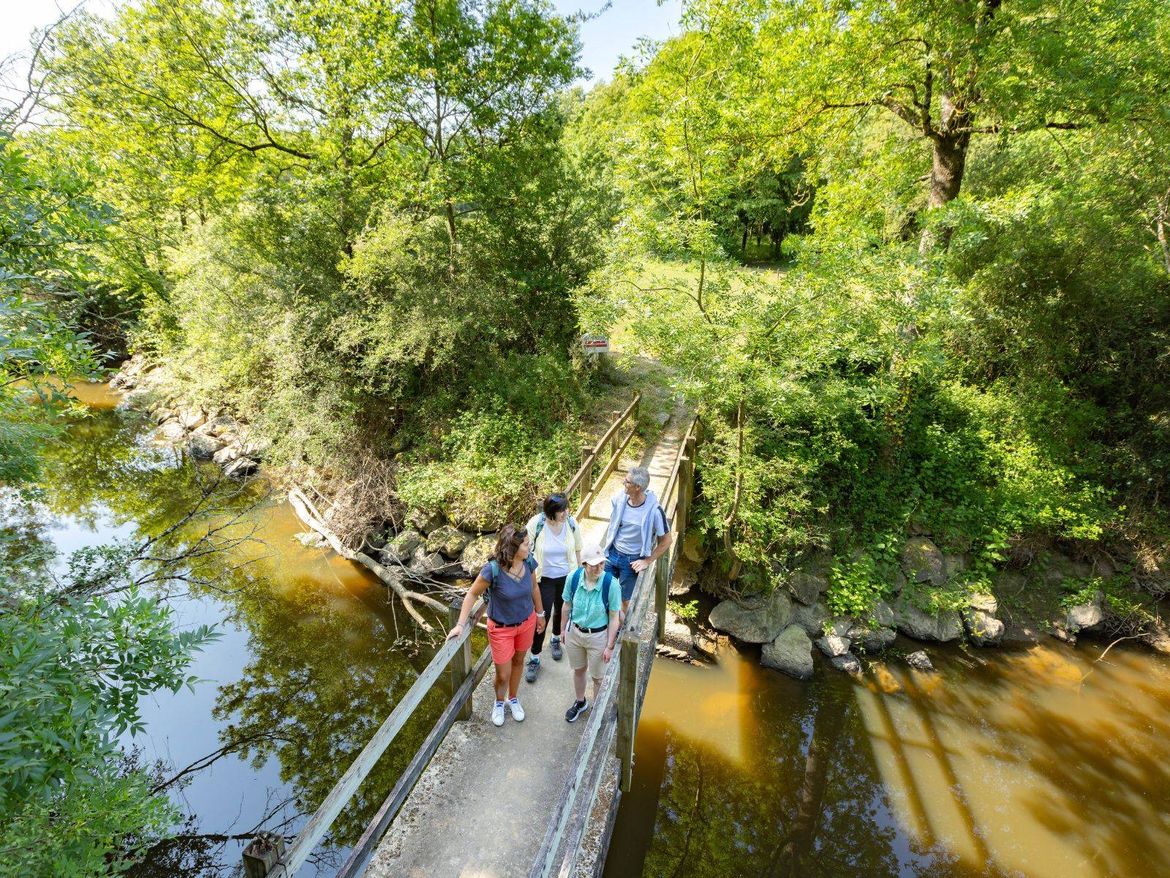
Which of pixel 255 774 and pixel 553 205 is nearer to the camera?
pixel 255 774

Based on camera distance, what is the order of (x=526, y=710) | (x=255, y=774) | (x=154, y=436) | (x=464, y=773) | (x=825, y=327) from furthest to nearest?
(x=154, y=436) < (x=825, y=327) < (x=255, y=774) < (x=526, y=710) < (x=464, y=773)

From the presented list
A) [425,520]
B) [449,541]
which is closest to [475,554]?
[449,541]

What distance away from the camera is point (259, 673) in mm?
A: 8422

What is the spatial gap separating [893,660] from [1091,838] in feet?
9.61

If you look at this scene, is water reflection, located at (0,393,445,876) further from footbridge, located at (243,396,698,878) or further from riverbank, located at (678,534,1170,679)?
riverbank, located at (678,534,1170,679)

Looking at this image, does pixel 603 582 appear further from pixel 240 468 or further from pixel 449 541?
pixel 240 468

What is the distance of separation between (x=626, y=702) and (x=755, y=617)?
532 cm

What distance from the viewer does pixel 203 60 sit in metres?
10.3

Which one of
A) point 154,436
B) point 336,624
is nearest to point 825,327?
point 336,624

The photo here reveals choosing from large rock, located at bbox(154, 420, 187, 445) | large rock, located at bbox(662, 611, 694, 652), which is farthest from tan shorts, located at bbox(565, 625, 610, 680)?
large rock, located at bbox(154, 420, 187, 445)

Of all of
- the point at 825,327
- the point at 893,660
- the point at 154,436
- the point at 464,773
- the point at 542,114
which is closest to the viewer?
the point at 464,773

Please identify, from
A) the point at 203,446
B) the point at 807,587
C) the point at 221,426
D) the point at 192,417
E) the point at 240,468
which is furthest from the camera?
the point at 192,417

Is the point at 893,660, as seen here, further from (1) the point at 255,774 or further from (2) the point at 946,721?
(1) the point at 255,774

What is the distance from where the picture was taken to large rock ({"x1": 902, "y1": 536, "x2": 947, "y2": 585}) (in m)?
9.91
